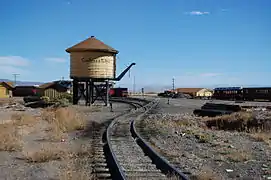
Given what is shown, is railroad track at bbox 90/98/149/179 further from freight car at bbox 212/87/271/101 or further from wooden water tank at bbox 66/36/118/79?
freight car at bbox 212/87/271/101

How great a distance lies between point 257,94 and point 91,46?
31.0 metres

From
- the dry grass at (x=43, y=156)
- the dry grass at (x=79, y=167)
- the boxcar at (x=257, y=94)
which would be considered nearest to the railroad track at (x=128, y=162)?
the dry grass at (x=79, y=167)

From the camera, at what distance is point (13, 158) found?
9.16m

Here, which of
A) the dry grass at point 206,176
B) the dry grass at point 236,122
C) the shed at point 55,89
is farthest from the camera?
the shed at point 55,89

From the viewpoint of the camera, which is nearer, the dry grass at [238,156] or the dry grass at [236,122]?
the dry grass at [238,156]

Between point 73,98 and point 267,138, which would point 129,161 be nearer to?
point 267,138

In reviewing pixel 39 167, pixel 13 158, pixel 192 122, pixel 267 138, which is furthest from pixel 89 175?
pixel 192 122

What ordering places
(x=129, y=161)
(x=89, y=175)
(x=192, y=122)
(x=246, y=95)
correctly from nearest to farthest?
(x=89, y=175)
(x=129, y=161)
(x=192, y=122)
(x=246, y=95)

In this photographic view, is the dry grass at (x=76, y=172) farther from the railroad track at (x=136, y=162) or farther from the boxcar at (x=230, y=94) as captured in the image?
the boxcar at (x=230, y=94)

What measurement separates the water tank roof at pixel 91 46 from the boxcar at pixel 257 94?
27843 millimetres

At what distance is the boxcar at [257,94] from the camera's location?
Answer: 2167 inches

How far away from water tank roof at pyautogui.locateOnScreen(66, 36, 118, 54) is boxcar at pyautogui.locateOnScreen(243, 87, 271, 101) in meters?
27.8

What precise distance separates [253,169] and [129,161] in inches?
111

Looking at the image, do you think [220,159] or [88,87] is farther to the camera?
[88,87]
